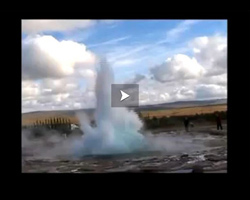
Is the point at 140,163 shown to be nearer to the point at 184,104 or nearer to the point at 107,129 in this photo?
the point at 107,129

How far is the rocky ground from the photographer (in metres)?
7.96

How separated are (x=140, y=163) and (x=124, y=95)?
471 mm

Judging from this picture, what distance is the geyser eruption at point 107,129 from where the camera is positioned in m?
7.94

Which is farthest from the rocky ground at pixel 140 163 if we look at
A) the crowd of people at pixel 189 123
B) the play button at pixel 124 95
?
the play button at pixel 124 95

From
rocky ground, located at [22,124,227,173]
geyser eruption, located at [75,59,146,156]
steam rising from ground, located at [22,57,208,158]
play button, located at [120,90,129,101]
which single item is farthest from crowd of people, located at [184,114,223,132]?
play button, located at [120,90,129,101]

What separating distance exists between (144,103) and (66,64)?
59 centimetres

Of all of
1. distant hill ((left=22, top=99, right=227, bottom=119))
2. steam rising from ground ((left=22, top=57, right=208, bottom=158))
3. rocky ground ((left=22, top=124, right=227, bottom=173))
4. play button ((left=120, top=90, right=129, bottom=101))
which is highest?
play button ((left=120, top=90, right=129, bottom=101))

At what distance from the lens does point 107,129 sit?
7.94 metres

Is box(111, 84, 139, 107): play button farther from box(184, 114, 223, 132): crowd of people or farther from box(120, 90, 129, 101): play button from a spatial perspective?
box(184, 114, 223, 132): crowd of people

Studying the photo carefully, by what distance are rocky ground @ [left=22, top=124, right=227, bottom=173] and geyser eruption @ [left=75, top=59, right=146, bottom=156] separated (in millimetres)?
56
